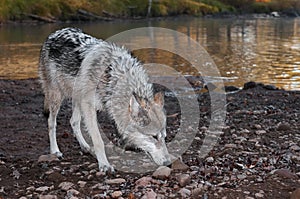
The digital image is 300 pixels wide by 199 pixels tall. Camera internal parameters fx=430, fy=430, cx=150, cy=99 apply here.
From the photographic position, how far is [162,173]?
5.95 m

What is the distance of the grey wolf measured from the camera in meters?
6.24

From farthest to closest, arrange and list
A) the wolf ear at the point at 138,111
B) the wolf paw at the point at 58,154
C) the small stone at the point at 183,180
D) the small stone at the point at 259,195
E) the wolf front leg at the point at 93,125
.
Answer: the wolf paw at the point at 58,154 → the wolf front leg at the point at 93,125 → the wolf ear at the point at 138,111 → the small stone at the point at 183,180 → the small stone at the point at 259,195

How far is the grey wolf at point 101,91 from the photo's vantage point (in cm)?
624

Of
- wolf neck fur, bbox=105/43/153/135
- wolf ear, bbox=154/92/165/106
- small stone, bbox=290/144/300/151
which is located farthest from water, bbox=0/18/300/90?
wolf ear, bbox=154/92/165/106

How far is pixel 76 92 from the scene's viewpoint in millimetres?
7223

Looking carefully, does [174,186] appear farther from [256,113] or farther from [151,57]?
[151,57]

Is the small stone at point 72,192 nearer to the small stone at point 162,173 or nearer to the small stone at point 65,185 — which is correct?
the small stone at point 65,185

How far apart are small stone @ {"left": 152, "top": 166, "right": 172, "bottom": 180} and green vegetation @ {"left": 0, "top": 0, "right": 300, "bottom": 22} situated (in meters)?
45.2

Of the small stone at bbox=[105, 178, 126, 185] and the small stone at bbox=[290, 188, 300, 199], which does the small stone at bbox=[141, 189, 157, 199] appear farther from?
the small stone at bbox=[290, 188, 300, 199]

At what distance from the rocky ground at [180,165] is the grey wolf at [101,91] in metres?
0.40

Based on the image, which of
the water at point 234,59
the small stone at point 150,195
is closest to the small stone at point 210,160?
the small stone at point 150,195

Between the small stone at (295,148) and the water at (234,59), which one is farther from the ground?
the small stone at (295,148)

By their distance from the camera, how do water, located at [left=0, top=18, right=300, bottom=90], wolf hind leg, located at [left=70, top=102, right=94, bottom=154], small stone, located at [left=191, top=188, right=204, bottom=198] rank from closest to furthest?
1. small stone, located at [left=191, top=188, right=204, bottom=198]
2. wolf hind leg, located at [left=70, top=102, right=94, bottom=154]
3. water, located at [left=0, top=18, right=300, bottom=90]

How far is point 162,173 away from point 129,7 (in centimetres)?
5658
